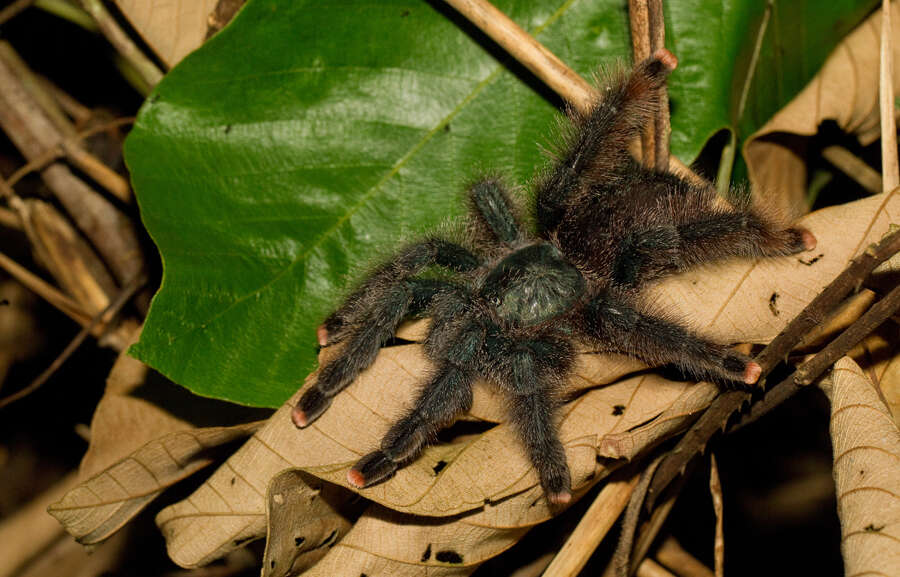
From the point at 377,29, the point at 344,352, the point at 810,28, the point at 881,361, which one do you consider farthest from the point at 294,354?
the point at 810,28

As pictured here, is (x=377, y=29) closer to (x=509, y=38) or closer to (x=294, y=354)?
(x=509, y=38)

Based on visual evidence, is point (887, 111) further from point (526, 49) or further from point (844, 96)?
point (526, 49)

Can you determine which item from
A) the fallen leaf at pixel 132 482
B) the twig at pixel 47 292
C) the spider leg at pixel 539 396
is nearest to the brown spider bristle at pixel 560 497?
the spider leg at pixel 539 396

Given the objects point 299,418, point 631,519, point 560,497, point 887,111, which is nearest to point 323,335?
point 299,418

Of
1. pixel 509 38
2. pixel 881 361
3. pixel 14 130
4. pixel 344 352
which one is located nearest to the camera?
pixel 881 361

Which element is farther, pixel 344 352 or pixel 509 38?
pixel 509 38

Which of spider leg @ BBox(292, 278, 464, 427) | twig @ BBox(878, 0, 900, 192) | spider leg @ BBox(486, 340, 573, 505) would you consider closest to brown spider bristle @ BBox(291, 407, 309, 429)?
spider leg @ BBox(292, 278, 464, 427)

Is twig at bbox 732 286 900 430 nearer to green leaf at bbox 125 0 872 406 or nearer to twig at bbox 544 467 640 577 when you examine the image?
twig at bbox 544 467 640 577
